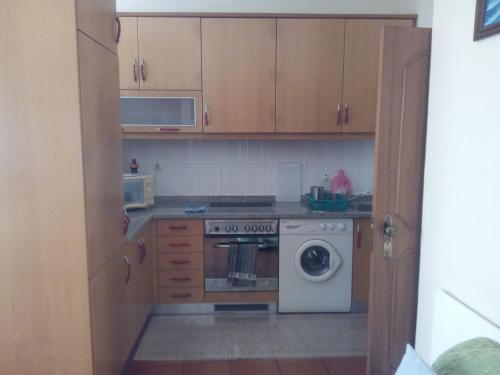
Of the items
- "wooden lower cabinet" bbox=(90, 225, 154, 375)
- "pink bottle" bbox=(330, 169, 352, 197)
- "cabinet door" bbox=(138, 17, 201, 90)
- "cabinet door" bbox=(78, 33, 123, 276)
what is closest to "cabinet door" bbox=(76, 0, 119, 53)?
"cabinet door" bbox=(78, 33, 123, 276)

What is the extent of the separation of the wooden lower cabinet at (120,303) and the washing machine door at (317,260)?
3.83 feet

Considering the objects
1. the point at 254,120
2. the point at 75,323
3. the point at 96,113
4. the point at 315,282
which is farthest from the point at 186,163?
the point at 75,323

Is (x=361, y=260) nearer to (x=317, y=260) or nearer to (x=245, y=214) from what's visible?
(x=317, y=260)

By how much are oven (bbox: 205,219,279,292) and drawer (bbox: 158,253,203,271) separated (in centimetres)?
7

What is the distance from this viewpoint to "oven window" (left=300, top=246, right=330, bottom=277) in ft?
10.3

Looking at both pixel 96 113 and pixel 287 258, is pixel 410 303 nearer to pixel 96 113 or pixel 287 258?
pixel 287 258

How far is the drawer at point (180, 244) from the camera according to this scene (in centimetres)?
308

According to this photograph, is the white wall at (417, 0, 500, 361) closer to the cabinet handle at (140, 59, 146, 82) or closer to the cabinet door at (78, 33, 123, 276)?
the cabinet door at (78, 33, 123, 276)

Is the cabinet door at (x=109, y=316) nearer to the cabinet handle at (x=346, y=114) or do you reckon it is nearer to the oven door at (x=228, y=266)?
the oven door at (x=228, y=266)

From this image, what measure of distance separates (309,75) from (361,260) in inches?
59.3

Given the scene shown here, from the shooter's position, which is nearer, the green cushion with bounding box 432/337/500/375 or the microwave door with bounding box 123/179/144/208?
the green cushion with bounding box 432/337/500/375

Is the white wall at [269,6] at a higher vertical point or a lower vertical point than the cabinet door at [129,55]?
higher

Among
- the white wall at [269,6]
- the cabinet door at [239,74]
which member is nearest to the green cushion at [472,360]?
the cabinet door at [239,74]

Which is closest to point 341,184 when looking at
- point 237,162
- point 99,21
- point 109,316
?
point 237,162
